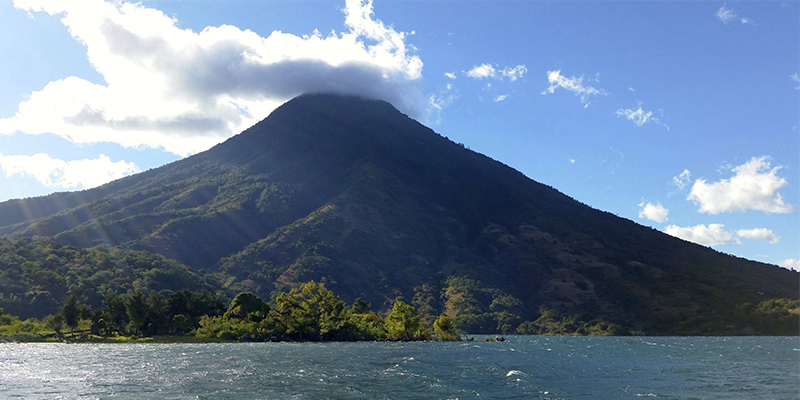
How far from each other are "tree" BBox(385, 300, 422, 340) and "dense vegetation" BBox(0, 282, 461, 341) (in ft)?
0.80

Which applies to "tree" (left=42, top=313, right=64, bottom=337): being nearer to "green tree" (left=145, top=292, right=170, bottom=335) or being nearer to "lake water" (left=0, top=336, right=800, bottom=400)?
"green tree" (left=145, top=292, right=170, bottom=335)

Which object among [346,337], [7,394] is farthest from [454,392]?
[346,337]

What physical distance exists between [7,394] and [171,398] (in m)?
12.9

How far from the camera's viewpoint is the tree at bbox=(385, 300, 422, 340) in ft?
484

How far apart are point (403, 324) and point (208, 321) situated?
149ft

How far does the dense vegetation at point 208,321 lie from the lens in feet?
428

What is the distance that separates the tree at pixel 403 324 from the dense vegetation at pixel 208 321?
243mm

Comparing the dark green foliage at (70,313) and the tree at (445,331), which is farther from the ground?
the dark green foliage at (70,313)

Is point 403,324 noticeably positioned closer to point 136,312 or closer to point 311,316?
point 311,316

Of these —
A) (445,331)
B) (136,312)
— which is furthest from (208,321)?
(445,331)

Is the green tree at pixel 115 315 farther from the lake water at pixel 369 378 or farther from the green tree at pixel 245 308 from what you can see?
the lake water at pixel 369 378

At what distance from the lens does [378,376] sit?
2267 inches

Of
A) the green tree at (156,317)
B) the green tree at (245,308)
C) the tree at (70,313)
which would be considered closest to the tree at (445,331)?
the green tree at (245,308)

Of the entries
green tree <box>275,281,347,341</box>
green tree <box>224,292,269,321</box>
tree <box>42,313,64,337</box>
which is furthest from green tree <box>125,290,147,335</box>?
green tree <box>275,281,347,341</box>
